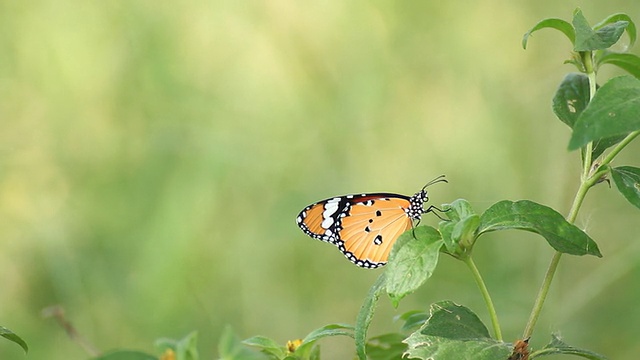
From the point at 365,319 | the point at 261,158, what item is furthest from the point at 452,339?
the point at 261,158

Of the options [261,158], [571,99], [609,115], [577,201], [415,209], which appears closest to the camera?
[609,115]

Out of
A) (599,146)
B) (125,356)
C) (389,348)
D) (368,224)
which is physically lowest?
(125,356)

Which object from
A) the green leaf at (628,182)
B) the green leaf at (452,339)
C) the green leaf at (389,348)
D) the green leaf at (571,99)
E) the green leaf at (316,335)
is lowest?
the green leaf at (316,335)

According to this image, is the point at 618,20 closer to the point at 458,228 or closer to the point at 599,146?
the point at 599,146

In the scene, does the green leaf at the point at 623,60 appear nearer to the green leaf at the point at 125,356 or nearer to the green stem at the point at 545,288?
the green stem at the point at 545,288

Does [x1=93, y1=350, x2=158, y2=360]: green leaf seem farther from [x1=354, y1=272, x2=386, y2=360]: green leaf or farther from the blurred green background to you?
the blurred green background

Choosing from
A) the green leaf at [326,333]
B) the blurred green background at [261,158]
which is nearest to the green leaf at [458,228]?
the green leaf at [326,333]

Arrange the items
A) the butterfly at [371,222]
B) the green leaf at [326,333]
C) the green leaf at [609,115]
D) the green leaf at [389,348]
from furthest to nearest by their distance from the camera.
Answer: the butterfly at [371,222] → the green leaf at [389,348] → the green leaf at [326,333] → the green leaf at [609,115]

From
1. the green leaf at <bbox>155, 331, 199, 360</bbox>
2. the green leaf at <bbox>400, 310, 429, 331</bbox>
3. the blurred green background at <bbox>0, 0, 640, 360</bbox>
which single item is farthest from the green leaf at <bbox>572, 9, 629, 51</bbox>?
the blurred green background at <bbox>0, 0, 640, 360</bbox>
